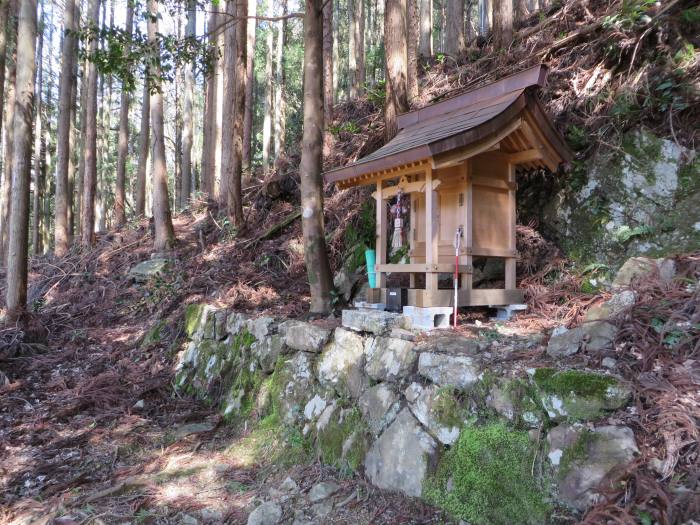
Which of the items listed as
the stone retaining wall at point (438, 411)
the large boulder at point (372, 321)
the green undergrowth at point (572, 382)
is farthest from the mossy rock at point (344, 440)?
the green undergrowth at point (572, 382)

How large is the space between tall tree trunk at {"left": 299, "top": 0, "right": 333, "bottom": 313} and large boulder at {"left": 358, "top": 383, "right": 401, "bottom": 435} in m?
1.97

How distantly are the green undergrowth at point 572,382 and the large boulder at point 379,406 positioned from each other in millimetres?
1292

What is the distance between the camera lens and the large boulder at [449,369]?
3496 millimetres

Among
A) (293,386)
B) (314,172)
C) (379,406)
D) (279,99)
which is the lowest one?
(293,386)

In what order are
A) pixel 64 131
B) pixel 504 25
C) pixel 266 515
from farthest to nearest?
pixel 64 131 < pixel 504 25 < pixel 266 515

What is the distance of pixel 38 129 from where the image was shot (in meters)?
20.8

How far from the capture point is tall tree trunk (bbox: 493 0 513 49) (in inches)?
340

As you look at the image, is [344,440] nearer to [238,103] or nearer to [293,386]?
[293,386]

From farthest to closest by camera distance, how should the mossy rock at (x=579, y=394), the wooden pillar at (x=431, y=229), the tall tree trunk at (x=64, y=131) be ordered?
1. the tall tree trunk at (x=64, y=131)
2. the wooden pillar at (x=431, y=229)
3. the mossy rock at (x=579, y=394)

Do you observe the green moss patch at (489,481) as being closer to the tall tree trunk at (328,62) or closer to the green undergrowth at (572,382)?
the green undergrowth at (572,382)

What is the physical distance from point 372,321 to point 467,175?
1.87 m

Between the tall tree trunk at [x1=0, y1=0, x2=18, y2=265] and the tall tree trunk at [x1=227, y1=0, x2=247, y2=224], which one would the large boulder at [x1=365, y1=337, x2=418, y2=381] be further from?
the tall tree trunk at [x1=0, y1=0, x2=18, y2=265]

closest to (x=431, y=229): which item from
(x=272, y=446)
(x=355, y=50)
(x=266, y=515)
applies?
(x=272, y=446)

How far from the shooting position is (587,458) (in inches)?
106
